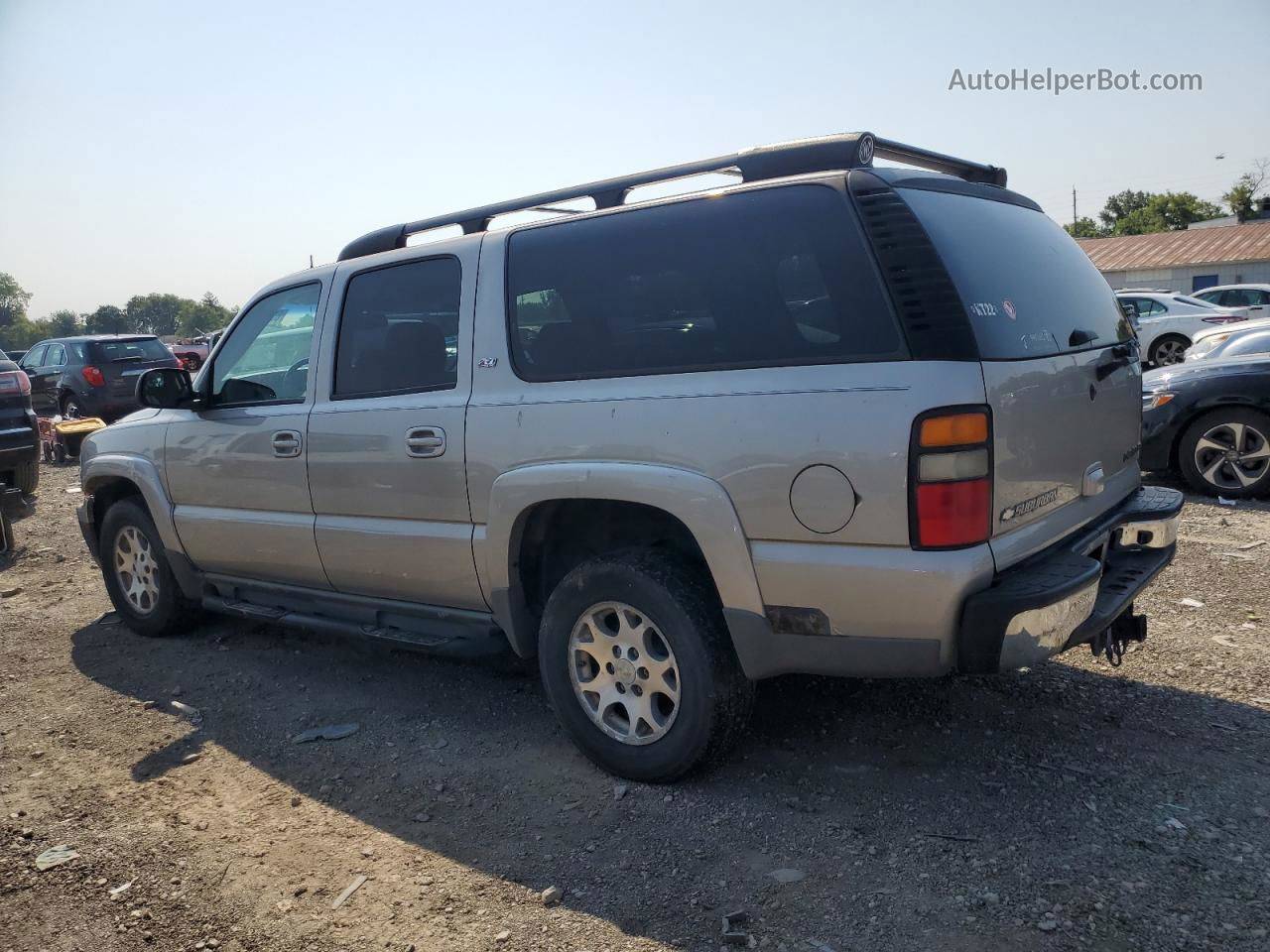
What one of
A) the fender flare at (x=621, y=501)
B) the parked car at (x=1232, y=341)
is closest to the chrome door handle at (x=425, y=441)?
the fender flare at (x=621, y=501)

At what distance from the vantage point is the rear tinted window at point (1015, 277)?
295 centimetres

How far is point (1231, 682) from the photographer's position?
13.4 feet

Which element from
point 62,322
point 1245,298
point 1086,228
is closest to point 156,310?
point 62,322

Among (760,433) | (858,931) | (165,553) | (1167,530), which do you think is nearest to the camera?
(858,931)

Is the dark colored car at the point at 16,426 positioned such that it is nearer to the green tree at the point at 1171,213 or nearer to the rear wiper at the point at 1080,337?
the rear wiper at the point at 1080,337

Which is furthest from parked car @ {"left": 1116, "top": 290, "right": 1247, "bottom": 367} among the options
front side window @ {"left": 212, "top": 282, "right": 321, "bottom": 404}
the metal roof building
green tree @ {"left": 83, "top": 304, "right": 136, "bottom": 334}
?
green tree @ {"left": 83, "top": 304, "right": 136, "bottom": 334}

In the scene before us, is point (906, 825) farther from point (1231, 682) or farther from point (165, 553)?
point (165, 553)

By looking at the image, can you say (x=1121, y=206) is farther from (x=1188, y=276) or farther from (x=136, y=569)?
(x=136, y=569)

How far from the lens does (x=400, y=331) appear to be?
4.15 metres

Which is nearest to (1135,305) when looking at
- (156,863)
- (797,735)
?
(797,735)

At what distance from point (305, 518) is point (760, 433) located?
235cm

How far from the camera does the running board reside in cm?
394

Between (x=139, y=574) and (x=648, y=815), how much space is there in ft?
12.2

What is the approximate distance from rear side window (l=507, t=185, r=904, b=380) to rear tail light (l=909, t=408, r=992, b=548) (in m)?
0.26
